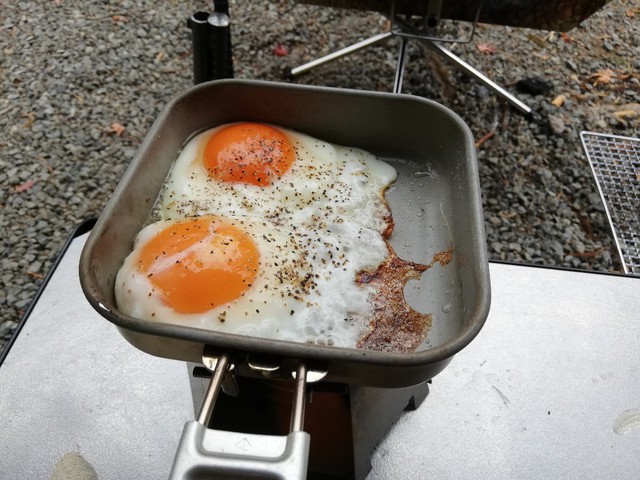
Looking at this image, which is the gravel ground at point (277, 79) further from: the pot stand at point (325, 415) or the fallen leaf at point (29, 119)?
the pot stand at point (325, 415)

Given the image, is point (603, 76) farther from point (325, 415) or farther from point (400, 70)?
point (325, 415)

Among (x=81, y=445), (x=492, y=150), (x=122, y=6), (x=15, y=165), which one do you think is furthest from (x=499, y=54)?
(x=81, y=445)

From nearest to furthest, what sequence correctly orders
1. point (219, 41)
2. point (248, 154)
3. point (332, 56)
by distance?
point (248, 154) < point (219, 41) < point (332, 56)

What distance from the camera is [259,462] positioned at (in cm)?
76

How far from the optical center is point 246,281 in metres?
1.29

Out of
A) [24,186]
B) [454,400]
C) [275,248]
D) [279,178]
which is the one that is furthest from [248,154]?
[24,186]

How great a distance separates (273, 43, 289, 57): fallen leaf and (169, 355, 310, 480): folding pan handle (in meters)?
3.31

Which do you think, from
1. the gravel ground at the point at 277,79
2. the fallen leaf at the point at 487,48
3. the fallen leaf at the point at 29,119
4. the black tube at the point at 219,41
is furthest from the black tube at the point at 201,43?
the fallen leaf at the point at 487,48

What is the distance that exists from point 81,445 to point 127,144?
204cm

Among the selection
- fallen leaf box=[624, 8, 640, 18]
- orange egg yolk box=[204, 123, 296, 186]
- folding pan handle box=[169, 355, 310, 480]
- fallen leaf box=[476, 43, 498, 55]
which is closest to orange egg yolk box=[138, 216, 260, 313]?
orange egg yolk box=[204, 123, 296, 186]

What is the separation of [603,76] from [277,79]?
2208 mm

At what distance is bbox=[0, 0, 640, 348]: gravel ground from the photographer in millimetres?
2781

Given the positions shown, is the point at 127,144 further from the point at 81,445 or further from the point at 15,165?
the point at 81,445

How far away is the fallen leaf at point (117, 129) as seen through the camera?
3.20 m
